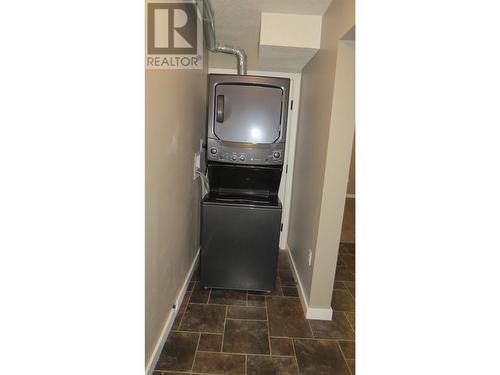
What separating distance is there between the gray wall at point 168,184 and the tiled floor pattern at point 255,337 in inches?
8.1

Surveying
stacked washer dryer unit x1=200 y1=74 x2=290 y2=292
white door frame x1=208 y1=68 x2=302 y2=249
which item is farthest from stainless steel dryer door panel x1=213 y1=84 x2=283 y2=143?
white door frame x1=208 y1=68 x2=302 y2=249

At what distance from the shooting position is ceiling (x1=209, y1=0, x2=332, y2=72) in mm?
1750

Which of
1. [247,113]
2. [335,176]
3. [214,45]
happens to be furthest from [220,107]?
[335,176]

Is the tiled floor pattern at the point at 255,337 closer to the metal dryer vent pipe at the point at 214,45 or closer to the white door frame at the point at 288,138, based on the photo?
the white door frame at the point at 288,138

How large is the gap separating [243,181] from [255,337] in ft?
4.00

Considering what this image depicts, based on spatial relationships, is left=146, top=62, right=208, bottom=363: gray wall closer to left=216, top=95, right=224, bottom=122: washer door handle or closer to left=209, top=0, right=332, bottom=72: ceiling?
left=216, top=95, right=224, bottom=122: washer door handle

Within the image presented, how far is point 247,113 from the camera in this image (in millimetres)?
1986

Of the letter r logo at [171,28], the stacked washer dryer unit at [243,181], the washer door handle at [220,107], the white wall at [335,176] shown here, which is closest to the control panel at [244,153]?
the stacked washer dryer unit at [243,181]

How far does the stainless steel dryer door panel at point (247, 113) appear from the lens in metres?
1.96
